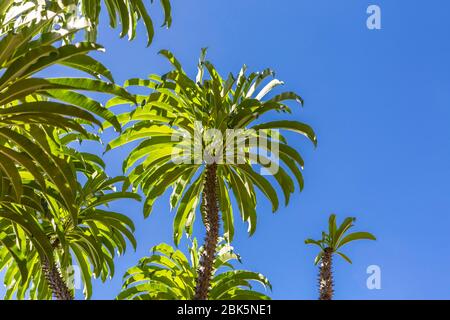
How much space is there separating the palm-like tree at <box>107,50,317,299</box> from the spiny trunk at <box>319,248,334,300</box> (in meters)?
2.66

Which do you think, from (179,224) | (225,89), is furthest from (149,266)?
(225,89)

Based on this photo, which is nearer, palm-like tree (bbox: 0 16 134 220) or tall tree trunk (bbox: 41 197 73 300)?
palm-like tree (bbox: 0 16 134 220)

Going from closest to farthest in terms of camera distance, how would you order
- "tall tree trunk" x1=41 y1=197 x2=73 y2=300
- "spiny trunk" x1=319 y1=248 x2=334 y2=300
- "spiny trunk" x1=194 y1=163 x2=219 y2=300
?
"spiny trunk" x1=319 y1=248 x2=334 y2=300
"spiny trunk" x1=194 y1=163 x2=219 y2=300
"tall tree trunk" x1=41 y1=197 x2=73 y2=300

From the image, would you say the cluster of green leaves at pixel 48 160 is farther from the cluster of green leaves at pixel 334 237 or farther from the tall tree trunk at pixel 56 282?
the cluster of green leaves at pixel 334 237

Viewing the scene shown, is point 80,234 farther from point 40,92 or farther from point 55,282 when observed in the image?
point 40,92

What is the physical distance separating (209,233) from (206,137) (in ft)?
6.63

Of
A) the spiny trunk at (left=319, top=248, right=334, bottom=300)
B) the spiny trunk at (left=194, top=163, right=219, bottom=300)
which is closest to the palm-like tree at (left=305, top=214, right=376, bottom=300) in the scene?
the spiny trunk at (left=319, top=248, right=334, bottom=300)

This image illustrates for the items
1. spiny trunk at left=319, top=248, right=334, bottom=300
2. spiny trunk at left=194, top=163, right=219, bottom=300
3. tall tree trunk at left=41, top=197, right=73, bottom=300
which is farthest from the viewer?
tall tree trunk at left=41, top=197, right=73, bottom=300

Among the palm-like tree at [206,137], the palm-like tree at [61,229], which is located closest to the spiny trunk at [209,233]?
the palm-like tree at [206,137]

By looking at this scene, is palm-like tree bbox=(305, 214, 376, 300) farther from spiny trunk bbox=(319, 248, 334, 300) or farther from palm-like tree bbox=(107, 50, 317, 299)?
palm-like tree bbox=(107, 50, 317, 299)

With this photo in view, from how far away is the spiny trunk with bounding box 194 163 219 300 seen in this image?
8797mm

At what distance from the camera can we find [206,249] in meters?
9.20

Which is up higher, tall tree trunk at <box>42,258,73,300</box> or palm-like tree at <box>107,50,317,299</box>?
palm-like tree at <box>107,50,317,299</box>
